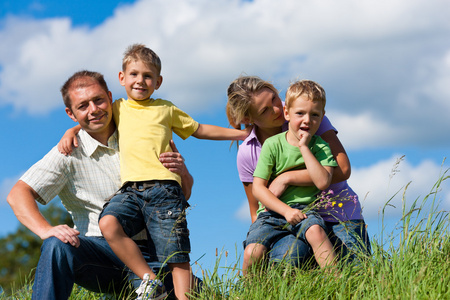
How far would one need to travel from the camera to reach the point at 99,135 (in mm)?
5156

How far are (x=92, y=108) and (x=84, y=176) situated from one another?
0.66 m

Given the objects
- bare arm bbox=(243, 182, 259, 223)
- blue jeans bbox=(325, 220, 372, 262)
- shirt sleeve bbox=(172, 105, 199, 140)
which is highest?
shirt sleeve bbox=(172, 105, 199, 140)

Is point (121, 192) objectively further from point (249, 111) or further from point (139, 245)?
point (249, 111)

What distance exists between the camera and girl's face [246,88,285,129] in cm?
529

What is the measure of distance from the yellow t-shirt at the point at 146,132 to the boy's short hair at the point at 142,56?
35 centimetres

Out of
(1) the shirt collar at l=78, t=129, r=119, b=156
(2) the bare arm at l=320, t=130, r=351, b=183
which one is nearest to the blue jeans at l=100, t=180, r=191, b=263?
(1) the shirt collar at l=78, t=129, r=119, b=156

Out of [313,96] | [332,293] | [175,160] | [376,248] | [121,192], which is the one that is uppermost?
[313,96]

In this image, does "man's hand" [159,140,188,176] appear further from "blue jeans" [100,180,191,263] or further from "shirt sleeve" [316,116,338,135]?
"shirt sleeve" [316,116,338,135]

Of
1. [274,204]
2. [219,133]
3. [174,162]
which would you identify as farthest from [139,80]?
[274,204]

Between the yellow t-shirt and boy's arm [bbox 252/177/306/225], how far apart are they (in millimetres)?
704

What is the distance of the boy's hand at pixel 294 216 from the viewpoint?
4543 millimetres

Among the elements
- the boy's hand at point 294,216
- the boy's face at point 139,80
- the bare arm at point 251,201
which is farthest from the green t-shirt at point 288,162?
the boy's face at point 139,80

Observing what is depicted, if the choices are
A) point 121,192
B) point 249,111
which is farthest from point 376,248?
point 121,192

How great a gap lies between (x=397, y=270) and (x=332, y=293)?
509mm
